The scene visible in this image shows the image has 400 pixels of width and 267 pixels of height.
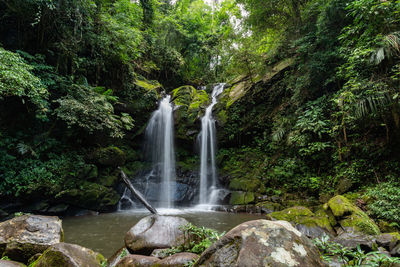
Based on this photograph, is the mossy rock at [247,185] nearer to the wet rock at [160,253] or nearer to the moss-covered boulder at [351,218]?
the moss-covered boulder at [351,218]

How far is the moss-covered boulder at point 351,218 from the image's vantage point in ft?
15.0

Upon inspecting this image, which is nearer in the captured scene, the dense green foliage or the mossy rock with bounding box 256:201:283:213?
the dense green foliage

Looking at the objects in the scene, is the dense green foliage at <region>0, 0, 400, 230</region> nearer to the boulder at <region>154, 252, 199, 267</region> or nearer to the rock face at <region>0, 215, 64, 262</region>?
the rock face at <region>0, 215, 64, 262</region>

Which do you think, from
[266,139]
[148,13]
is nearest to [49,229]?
[266,139]

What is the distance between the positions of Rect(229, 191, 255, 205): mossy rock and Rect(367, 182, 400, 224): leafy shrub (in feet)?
14.0

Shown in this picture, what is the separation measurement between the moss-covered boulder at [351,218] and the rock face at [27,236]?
6198 millimetres

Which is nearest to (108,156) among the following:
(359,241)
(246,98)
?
(246,98)

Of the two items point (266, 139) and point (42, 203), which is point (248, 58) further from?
point (42, 203)

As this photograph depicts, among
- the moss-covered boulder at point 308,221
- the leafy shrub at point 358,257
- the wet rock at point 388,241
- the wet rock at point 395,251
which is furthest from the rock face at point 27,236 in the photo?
the wet rock at point 388,241

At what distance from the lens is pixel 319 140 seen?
8.62 meters

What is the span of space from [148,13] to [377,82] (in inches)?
597

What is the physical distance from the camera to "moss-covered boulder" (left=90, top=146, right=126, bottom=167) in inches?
344

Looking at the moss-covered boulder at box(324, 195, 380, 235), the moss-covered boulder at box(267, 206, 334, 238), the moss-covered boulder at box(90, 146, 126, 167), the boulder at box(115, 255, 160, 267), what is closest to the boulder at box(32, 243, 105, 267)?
the boulder at box(115, 255, 160, 267)

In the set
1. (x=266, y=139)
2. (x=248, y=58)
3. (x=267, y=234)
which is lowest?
(x=267, y=234)
